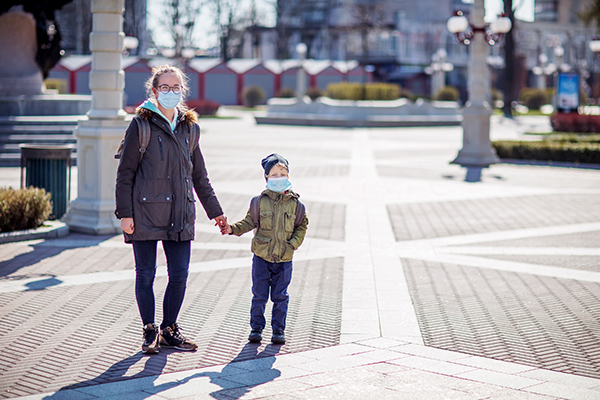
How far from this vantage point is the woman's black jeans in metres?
5.34

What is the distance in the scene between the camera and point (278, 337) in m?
5.62

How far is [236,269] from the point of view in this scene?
808 cm

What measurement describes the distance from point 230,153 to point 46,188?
1089cm

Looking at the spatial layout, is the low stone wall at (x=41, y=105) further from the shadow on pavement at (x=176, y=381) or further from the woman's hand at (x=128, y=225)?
the shadow on pavement at (x=176, y=381)

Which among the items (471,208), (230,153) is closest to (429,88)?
(230,153)

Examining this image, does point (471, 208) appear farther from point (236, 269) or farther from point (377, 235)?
point (236, 269)

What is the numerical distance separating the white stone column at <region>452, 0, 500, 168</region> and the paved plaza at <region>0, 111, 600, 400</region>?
21.8 feet

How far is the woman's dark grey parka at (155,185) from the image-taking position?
5184 millimetres

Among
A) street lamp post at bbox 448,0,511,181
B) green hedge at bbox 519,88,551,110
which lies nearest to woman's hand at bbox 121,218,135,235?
street lamp post at bbox 448,0,511,181

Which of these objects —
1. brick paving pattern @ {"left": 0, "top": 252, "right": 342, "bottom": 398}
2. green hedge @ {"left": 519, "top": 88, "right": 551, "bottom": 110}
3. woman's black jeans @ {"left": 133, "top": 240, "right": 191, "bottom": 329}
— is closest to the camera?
brick paving pattern @ {"left": 0, "top": 252, "right": 342, "bottom": 398}

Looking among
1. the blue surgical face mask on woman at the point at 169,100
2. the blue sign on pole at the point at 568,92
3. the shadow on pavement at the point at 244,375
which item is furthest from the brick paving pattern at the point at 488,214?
the blue sign on pole at the point at 568,92

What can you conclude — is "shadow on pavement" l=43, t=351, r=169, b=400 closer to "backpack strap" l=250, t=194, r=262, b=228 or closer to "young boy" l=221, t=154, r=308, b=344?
"young boy" l=221, t=154, r=308, b=344

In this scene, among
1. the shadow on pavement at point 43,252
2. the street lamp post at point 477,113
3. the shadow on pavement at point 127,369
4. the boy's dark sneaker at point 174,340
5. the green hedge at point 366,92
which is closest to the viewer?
the shadow on pavement at point 127,369

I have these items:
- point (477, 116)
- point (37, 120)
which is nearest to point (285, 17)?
point (477, 116)
